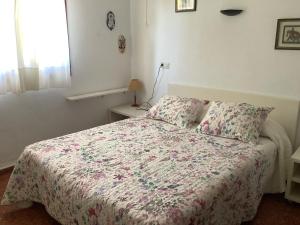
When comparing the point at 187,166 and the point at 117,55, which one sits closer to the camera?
the point at 187,166

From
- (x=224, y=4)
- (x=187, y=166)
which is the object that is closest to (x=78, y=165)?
(x=187, y=166)

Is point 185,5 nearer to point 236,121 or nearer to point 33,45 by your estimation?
point 236,121

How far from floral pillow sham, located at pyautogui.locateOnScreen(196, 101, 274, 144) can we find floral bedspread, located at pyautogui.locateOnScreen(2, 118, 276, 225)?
0.10 metres

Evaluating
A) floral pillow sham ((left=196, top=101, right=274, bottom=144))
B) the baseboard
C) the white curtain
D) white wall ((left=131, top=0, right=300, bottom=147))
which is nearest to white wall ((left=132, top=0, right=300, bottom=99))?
white wall ((left=131, top=0, right=300, bottom=147))

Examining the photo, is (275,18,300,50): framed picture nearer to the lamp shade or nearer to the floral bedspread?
the floral bedspread

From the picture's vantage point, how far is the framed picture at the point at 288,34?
8.68 feet

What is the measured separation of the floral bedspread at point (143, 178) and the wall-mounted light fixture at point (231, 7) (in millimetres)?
1363

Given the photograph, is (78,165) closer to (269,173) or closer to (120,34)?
(269,173)

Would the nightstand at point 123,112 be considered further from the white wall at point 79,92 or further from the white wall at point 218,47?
the white wall at point 218,47

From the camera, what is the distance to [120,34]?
3.99 metres

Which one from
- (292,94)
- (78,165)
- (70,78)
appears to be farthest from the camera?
(70,78)

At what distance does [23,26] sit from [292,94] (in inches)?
112

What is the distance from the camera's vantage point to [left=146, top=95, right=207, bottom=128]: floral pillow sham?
118 inches

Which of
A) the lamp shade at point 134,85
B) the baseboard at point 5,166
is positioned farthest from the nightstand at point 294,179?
the baseboard at point 5,166
